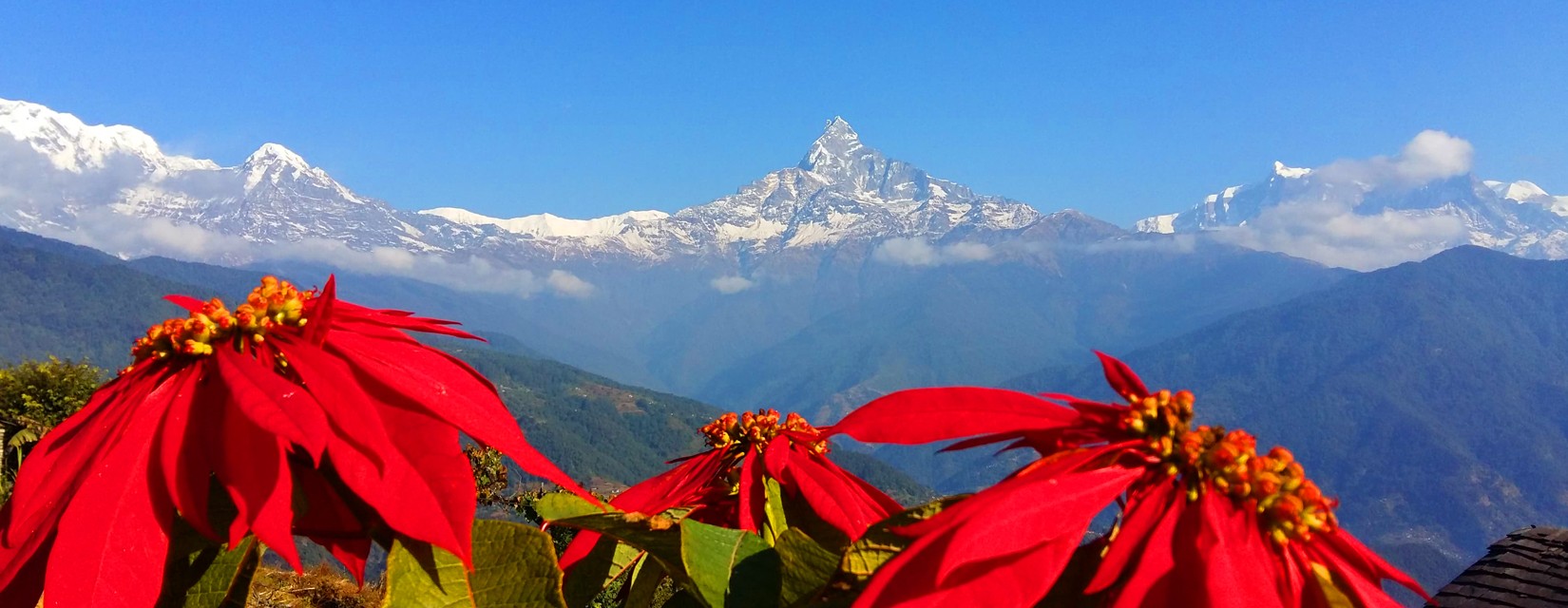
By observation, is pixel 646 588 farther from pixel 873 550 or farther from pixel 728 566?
pixel 873 550

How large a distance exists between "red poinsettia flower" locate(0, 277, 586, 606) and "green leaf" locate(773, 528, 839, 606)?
25 centimetres

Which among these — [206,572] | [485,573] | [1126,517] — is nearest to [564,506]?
[485,573]

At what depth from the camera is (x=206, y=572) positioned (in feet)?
3.28

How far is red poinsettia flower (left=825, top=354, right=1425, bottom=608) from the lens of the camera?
0.73 metres

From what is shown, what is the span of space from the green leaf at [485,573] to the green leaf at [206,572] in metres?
0.18

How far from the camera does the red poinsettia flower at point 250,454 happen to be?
0.81 m

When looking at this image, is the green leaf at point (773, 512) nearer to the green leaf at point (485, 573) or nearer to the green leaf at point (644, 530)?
the green leaf at point (644, 530)

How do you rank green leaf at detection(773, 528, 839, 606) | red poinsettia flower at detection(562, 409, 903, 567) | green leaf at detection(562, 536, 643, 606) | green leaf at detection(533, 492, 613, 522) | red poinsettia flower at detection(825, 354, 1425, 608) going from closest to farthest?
red poinsettia flower at detection(825, 354, 1425, 608), green leaf at detection(773, 528, 839, 606), green leaf at detection(533, 492, 613, 522), green leaf at detection(562, 536, 643, 606), red poinsettia flower at detection(562, 409, 903, 567)

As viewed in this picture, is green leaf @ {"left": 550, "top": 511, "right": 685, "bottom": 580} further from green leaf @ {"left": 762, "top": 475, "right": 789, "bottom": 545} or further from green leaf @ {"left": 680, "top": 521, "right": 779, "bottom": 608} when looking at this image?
green leaf @ {"left": 762, "top": 475, "right": 789, "bottom": 545}

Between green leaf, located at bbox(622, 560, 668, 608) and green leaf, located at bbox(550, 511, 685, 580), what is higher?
green leaf, located at bbox(550, 511, 685, 580)

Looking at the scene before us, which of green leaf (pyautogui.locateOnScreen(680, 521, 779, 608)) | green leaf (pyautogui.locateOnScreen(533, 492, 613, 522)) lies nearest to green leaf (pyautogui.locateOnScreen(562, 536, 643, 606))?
green leaf (pyautogui.locateOnScreen(533, 492, 613, 522))

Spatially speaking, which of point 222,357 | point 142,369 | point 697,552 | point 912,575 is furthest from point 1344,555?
point 142,369

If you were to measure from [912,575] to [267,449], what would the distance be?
1.94 feet

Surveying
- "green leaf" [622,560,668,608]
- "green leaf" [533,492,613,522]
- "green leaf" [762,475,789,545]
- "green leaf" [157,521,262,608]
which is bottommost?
"green leaf" [622,560,668,608]
